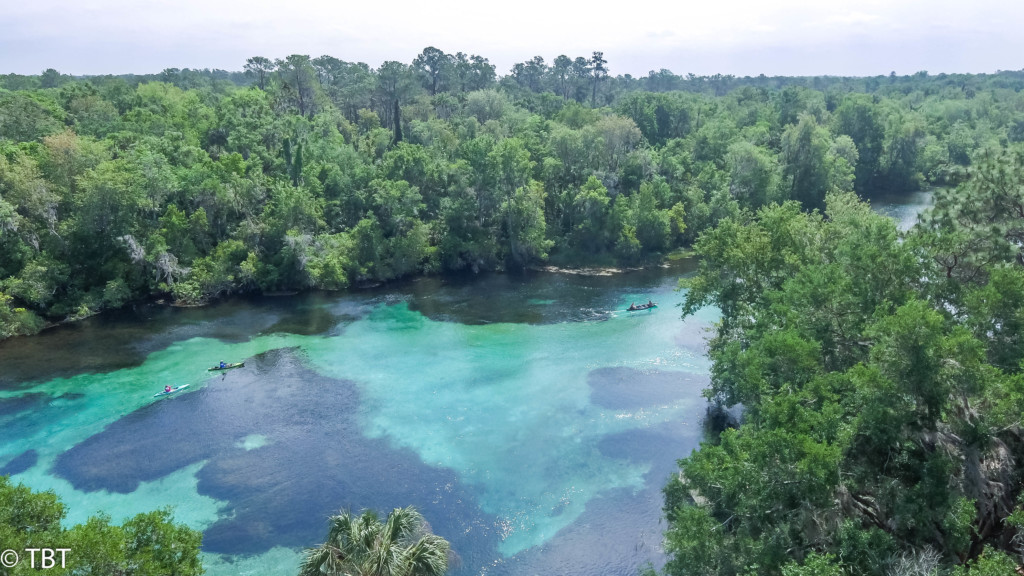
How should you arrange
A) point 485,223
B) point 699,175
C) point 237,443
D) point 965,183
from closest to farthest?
point 965,183 < point 237,443 < point 485,223 < point 699,175

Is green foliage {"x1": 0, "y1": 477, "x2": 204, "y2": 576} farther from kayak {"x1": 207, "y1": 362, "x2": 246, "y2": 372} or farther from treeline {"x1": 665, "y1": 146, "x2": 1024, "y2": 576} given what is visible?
kayak {"x1": 207, "y1": 362, "x2": 246, "y2": 372}

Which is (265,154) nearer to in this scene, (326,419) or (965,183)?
(326,419)

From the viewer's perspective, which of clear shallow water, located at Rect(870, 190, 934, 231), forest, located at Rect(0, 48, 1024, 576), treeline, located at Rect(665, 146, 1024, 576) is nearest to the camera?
treeline, located at Rect(665, 146, 1024, 576)

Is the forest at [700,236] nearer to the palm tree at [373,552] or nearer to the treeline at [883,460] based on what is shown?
the treeline at [883,460]

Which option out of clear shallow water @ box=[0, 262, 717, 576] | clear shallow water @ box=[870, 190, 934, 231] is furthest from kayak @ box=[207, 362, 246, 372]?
clear shallow water @ box=[870, 190, 934, 231]

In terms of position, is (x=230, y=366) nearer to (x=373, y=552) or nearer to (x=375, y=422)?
(x=375, y=422)

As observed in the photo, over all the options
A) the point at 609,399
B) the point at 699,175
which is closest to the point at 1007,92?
the point at 699,175
